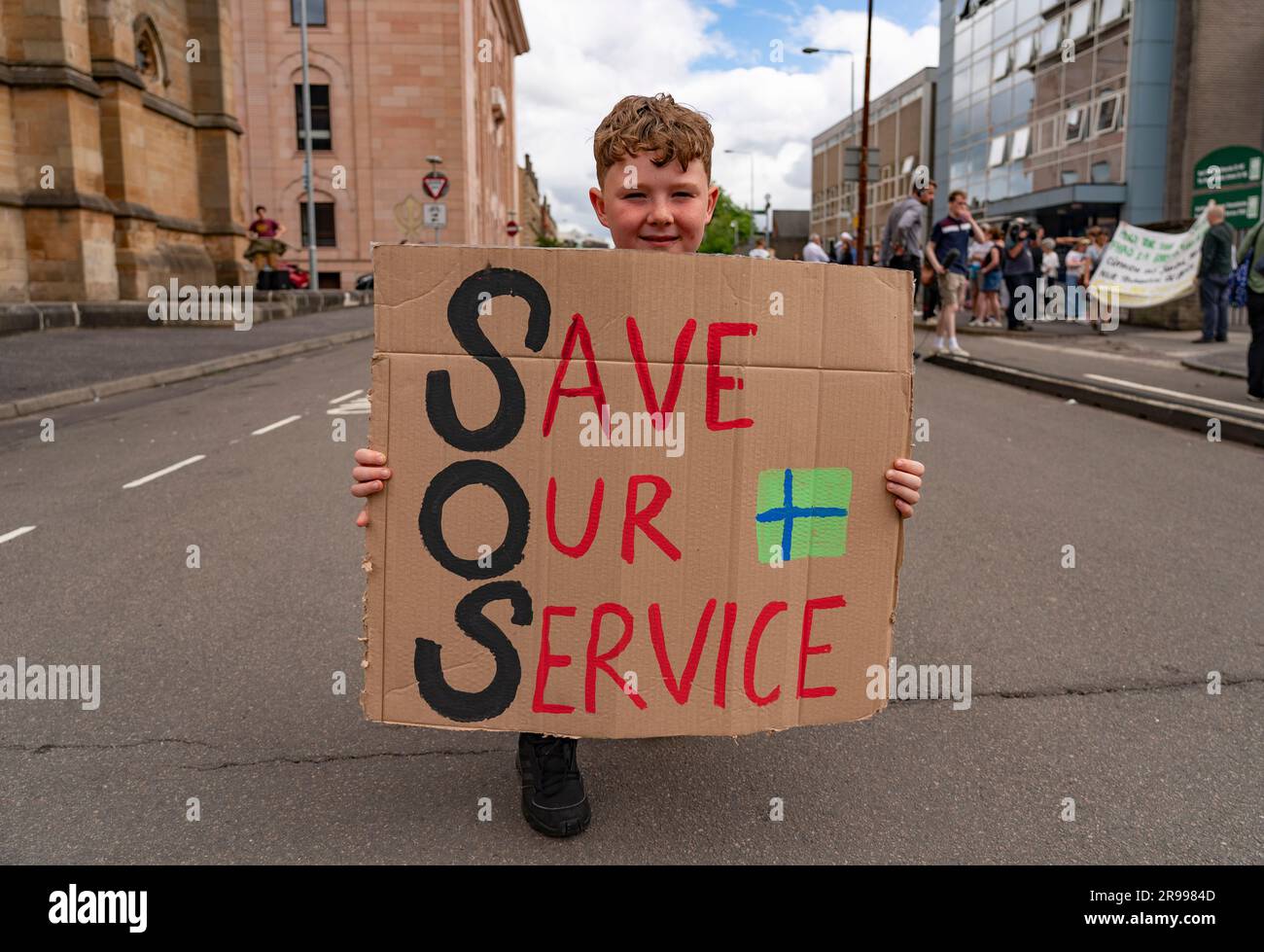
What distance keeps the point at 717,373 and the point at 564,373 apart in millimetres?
337

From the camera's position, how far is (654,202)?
9.00ft

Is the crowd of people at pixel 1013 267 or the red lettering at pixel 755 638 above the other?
the crowd of people at pixel 1013 267

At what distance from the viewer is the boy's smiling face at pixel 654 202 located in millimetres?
2717

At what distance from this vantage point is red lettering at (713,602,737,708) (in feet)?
8.02

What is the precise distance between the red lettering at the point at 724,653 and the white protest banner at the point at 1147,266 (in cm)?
1845

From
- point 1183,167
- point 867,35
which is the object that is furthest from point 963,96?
point 867,35

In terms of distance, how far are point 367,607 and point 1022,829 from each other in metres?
1.66

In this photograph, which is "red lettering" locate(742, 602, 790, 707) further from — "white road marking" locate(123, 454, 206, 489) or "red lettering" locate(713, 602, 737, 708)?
"white road marking" locate(123, 454, 206, 489)

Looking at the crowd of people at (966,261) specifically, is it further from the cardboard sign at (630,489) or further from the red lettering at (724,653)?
the red lettering at (724,653)

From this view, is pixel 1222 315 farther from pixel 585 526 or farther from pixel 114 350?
pixel 585 526

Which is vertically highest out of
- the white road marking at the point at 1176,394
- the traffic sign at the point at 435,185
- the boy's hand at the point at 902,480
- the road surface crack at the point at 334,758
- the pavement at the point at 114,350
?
the traffic sign at the point at 435,185

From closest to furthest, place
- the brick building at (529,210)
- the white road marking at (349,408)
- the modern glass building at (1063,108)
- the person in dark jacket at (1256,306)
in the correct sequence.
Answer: the person in dark jacket at (1256,306) < the white road marking at (349,408) < the modern glass building at (1063,108) < the brick building at (529,210)

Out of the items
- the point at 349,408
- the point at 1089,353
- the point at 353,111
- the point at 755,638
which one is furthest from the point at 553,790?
the point at 353,111

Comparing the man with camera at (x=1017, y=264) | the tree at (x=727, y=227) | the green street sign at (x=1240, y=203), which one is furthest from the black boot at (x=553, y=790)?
the tree at (x=727, y=227)
